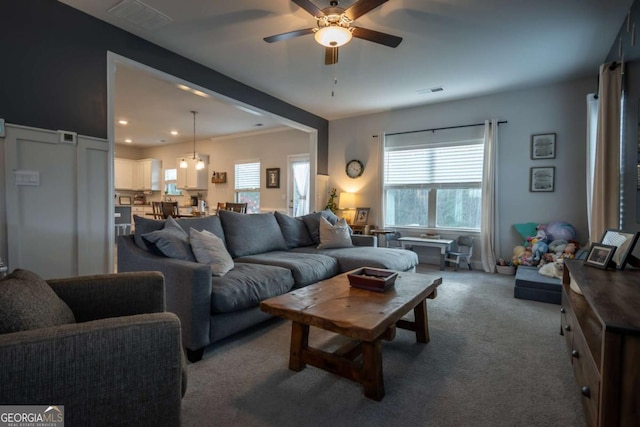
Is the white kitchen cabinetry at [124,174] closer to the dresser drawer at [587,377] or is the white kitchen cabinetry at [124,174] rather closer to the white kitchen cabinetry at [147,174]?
the white kitchen cabinetry at [147,174]

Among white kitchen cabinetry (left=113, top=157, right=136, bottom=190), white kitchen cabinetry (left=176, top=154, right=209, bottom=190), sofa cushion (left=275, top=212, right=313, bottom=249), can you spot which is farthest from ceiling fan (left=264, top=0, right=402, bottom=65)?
white kitchen cabinetry (left=113, top=157, right=136, bottom=190)

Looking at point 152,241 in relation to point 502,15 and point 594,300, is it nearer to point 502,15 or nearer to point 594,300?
point 594,300

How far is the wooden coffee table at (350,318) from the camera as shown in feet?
5.21

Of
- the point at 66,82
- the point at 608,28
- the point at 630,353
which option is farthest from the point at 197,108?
the point at 630,353

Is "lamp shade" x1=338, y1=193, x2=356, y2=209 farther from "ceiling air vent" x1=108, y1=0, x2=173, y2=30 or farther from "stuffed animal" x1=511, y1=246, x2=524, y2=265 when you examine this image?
"ceiling air vent" x1=108, y1=0, x2=173, y2=30

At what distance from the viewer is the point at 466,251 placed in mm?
5098

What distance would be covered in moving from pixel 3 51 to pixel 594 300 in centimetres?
418

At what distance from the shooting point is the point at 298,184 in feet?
23.1

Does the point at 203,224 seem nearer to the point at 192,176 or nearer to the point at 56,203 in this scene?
the point at 56,203

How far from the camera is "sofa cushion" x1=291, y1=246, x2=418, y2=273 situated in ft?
10.8

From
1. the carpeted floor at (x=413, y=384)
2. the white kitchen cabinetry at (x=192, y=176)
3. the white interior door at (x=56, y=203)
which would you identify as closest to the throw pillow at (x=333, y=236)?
the carpeted floor at (x=413, y=384)

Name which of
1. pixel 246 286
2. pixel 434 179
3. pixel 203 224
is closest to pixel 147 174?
pixel 203 224

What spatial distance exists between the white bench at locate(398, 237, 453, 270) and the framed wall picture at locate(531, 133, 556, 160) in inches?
68.8

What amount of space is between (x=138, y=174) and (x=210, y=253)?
8099mm
